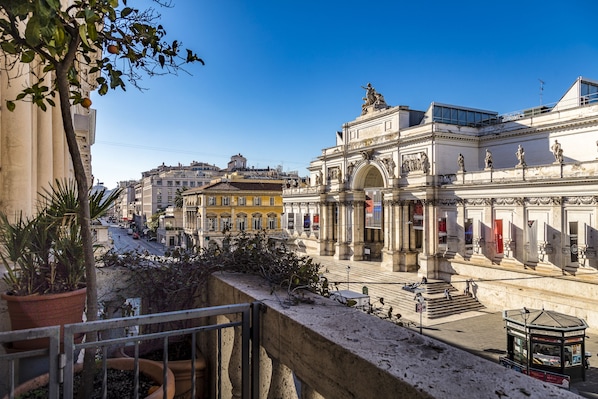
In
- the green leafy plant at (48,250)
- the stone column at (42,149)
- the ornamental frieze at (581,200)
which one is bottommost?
the green leafy plant at (48,250)

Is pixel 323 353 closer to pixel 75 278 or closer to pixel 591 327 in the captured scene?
pixel 75 278

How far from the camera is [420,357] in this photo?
7.14 ft

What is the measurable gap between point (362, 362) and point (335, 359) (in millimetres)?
249

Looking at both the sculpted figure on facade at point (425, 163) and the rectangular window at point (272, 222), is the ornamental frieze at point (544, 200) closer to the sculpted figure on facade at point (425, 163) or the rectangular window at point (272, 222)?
the sculpted figure on facade at point (425, 163)

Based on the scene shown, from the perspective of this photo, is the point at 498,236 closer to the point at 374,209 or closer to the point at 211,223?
the point at 374,209

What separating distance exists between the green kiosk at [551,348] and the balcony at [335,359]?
13.3 m

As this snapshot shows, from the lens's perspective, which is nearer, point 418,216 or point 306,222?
point 418,216

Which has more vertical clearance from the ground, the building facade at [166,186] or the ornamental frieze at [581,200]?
the building facade at [166,186]

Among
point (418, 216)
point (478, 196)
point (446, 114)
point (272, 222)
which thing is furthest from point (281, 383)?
point (272, 222)

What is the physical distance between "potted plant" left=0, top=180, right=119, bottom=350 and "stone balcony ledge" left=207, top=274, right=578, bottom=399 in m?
1.98

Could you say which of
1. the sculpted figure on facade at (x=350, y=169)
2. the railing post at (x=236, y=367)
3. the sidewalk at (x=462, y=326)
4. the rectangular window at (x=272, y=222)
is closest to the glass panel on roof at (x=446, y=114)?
the sculpted figure on facade at (x=350, y=169)

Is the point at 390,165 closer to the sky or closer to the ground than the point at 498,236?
closer to the sky

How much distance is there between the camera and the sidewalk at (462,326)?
15547 mm

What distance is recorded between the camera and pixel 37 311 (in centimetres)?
371
